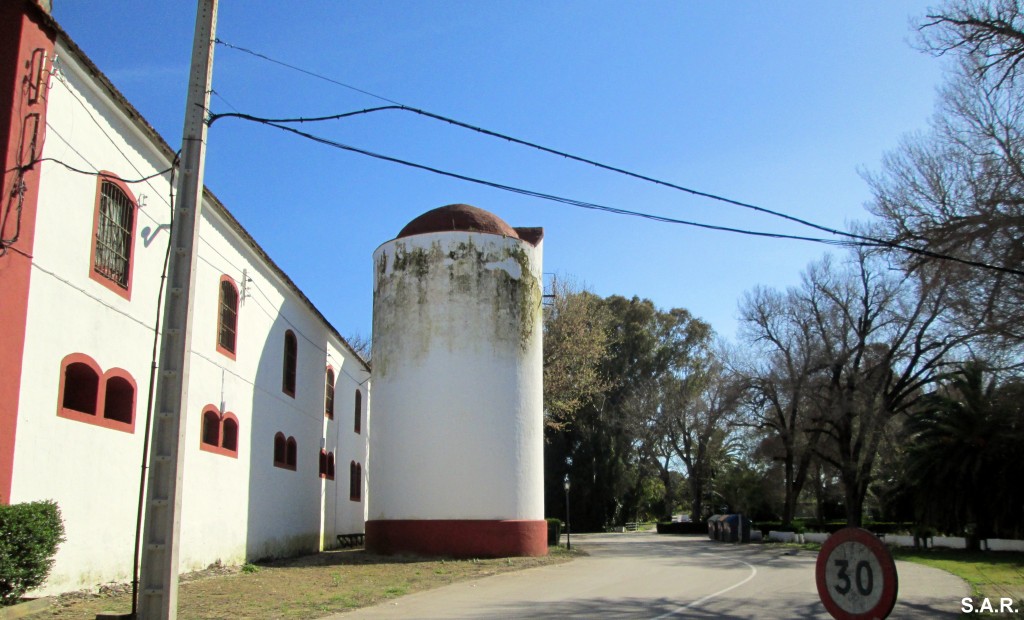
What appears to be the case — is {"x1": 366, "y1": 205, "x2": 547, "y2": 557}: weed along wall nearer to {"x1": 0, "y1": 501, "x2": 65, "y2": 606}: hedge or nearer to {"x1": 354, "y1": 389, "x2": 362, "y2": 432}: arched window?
{"x1": 354, "y1": 389, "x2": 362, "y2": 432}: arched window

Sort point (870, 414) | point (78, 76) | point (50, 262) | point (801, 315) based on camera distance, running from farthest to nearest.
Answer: point (801, 315), point (870, 414), point (78, 76), point (50, 262)

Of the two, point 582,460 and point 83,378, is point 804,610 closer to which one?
point 83,378

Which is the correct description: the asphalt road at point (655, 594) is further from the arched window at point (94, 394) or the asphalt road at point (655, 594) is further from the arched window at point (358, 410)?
the arched window at point (358, 410)

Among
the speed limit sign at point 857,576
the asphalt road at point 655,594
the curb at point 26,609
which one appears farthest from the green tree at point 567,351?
the speed limit sign at point 857,576

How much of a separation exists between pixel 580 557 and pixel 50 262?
1878 centimetres

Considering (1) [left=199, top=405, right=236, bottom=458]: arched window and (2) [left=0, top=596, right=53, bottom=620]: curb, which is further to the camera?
(1) [left=199, top=405, right=236, bottom=458]: arched window

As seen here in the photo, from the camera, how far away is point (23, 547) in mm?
9500

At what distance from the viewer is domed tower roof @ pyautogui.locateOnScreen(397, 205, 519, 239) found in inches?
1000

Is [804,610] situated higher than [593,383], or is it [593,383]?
[593,383]

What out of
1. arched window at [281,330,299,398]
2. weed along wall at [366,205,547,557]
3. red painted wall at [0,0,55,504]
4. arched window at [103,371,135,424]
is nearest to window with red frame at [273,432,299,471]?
arched window at [281,330,299,398]

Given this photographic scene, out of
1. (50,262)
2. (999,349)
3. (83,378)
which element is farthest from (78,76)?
(999,349)

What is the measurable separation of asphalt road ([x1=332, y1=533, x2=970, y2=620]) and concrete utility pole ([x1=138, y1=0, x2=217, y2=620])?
418cm

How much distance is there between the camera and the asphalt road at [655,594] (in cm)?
1244

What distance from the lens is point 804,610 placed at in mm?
12805
